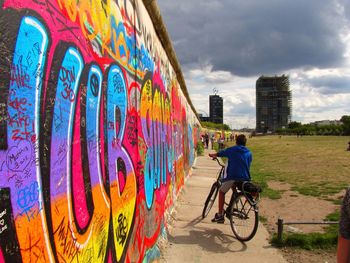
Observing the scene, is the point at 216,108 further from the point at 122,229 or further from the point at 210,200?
the point at 122,229

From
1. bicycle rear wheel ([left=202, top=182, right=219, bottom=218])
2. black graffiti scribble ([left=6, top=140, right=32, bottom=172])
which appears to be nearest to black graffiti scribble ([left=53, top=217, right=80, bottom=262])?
black graffiti scribble ([left=6, top=140, right=32, bottom=172])

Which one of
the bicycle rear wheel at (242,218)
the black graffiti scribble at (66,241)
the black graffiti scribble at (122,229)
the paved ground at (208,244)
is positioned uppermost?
the black graffiti scribble at (66,241)

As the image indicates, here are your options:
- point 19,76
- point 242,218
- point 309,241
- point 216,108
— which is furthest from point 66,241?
point 216,108

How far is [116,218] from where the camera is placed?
3.16 metres

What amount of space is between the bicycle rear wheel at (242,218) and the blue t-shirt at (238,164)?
351 millimetres

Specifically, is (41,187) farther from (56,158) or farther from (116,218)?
(116,218)

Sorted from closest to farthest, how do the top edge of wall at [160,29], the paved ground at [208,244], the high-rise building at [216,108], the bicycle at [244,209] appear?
the top edge of wall at [160,29]
the paved ground at [208,244]
the bicycle at [244,209]
the high-rise building at [216,108]

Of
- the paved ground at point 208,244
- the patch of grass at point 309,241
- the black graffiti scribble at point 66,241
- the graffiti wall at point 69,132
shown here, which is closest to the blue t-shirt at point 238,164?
the paved ground at point 208,244

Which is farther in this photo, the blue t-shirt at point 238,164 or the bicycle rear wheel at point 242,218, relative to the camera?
the blue t-shirt at point 238,164

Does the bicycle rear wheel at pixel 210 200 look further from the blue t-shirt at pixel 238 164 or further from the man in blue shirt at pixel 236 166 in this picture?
the blue t-shirt at pixel 238 164

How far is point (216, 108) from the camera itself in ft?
474

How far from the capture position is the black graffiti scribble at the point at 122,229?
10.7 ft

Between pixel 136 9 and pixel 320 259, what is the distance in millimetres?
4370

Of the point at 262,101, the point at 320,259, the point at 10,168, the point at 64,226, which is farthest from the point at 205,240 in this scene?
the point at 262,101
